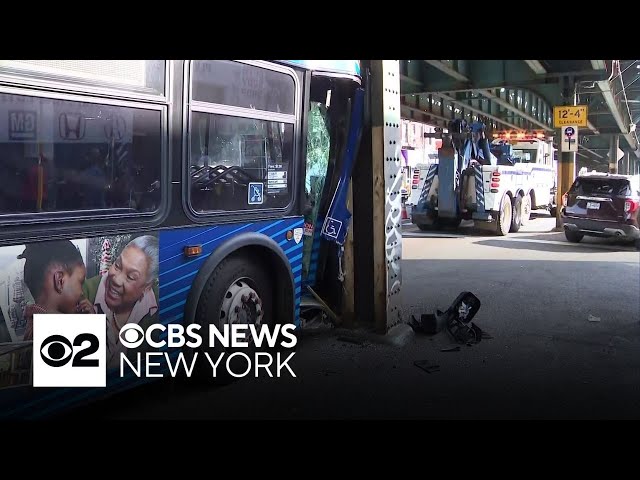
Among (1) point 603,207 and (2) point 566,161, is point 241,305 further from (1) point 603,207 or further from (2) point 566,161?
(2) point 566,161

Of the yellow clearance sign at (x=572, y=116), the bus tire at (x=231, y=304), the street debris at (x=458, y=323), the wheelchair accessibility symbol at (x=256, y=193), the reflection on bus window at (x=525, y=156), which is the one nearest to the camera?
the bus tire at (x=231, y=304)

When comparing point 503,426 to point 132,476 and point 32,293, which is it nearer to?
point 132,476

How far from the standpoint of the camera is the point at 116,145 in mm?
3875

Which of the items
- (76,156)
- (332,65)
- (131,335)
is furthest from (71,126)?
(332,65)

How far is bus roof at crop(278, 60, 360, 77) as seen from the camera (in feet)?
17.9

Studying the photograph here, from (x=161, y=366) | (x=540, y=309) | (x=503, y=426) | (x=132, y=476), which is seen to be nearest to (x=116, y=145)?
(x=161, y=366)

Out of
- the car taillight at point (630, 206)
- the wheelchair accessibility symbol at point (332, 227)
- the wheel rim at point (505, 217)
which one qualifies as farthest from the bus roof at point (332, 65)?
the wheel rim at point (505, 217)

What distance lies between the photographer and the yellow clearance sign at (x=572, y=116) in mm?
17328

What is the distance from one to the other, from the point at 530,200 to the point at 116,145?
16.7 m

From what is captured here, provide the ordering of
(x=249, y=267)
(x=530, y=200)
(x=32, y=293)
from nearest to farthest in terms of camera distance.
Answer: (x=32, y=293)
(x=249, y=267)
(x=530, y=200)

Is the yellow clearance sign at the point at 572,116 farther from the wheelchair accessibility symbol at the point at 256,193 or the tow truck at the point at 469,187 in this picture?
the wheelchair accessibility symbol at the point at 256,193

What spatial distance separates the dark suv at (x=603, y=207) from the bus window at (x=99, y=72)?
11710mm

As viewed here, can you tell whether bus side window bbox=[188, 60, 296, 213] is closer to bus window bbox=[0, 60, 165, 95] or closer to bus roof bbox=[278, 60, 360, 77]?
bus roof bbox=[278, 60, 360, 77]

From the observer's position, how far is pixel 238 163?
4887 millimetres
